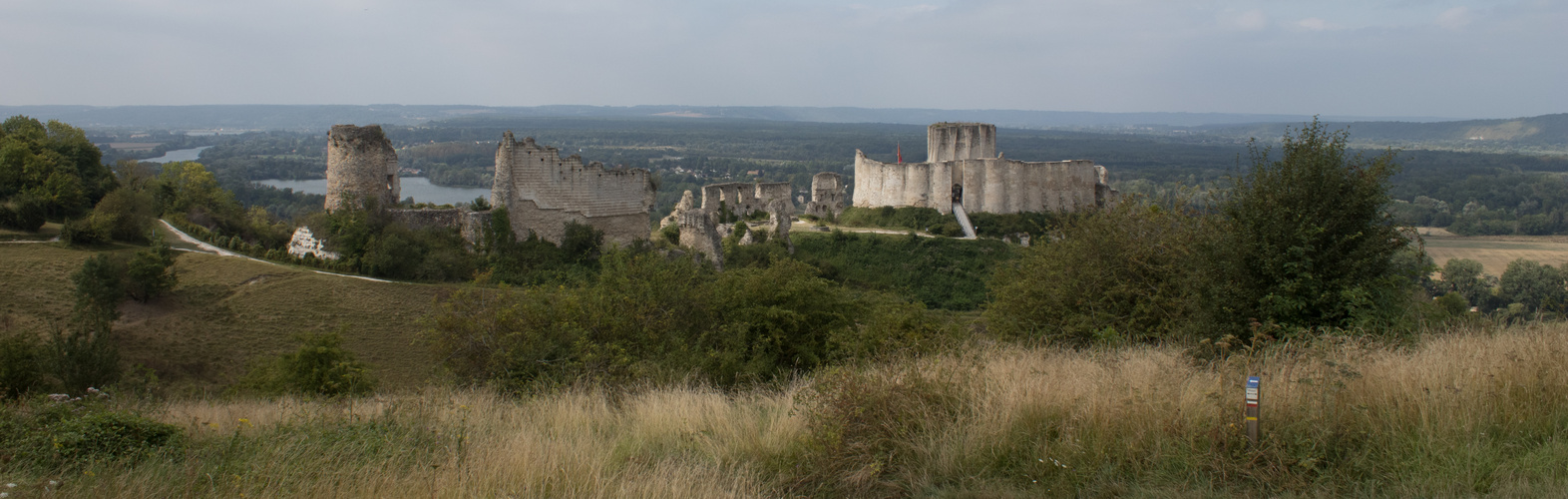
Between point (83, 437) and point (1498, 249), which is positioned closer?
point (83, 437)

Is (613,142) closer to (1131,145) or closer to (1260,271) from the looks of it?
(1131,145)

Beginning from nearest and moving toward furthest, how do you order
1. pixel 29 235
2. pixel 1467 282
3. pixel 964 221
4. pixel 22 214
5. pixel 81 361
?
pixel 81 361
pixel 29 235
pixel 22 214
pixel 1467 282
pixel 964 221

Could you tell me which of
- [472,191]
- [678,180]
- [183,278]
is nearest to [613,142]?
[678,180]

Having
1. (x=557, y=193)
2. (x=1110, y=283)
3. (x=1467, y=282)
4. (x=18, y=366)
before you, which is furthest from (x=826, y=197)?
(x=18, y=366)

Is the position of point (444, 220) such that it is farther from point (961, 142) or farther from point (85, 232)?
point (961, 142)

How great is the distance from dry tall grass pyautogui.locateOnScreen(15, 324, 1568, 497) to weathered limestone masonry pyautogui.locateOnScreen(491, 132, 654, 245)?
18625 mm

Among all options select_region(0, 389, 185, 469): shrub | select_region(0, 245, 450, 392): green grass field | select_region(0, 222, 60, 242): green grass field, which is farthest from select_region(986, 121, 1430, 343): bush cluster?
select_region(0, 222, 60, 242): green grass field

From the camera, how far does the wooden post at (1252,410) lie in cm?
501

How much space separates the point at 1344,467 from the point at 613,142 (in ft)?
561

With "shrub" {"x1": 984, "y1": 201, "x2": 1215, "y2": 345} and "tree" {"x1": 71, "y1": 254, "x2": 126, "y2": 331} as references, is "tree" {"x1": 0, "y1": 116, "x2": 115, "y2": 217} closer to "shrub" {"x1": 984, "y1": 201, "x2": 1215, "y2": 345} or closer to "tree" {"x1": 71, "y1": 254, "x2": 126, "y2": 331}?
"tree" {"x1": 71, "y1": 254, "x2": 126, "y2": 331}

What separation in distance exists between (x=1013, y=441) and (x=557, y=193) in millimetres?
21668

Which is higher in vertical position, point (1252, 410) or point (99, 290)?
point (1252, 410)

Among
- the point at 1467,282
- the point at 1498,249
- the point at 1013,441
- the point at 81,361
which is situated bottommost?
the point at 1498,249

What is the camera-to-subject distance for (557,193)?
2578 centimetres
